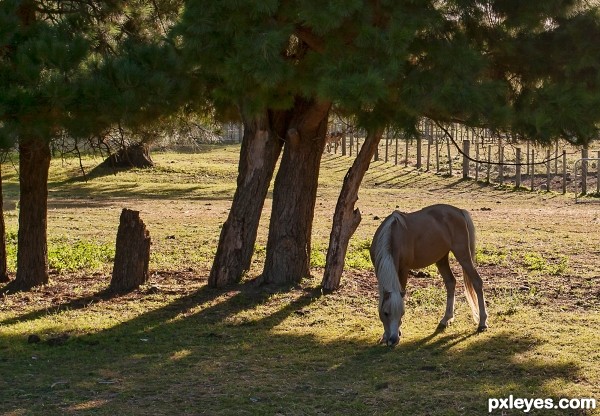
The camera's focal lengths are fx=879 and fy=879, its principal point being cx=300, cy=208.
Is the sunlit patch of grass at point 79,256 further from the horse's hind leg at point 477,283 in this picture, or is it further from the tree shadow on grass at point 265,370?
the horse's hind leg at point 477,283

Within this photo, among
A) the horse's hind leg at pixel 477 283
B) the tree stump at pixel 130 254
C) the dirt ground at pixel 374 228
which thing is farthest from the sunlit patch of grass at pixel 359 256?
the horse's hind leg at pixel 477 283

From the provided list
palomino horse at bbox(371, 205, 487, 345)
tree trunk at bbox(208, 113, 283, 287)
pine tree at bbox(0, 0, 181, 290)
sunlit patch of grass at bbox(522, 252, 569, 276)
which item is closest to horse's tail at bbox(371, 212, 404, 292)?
palomino horse at bbox(371, 205, 487, 345)

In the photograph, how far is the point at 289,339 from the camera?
8141 millimetres

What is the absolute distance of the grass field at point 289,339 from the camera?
619 cm

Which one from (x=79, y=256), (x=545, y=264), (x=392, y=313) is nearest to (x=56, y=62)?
(x=392, y=313)

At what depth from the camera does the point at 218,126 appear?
11.6m

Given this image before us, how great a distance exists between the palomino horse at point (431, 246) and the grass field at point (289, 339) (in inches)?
13.6

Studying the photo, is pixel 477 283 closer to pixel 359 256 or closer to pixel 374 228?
pixel 359 256

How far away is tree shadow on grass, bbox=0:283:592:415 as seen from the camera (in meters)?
6.05

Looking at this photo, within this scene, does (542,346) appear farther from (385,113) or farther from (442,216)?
(385,113)

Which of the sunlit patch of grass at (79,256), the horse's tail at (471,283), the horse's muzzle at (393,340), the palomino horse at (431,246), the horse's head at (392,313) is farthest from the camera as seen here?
the sunlit patch of grass at (79,256)

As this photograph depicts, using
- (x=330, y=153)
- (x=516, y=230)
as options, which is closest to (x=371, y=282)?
(x=516, y=230)

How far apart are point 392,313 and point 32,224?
5148 millimetres

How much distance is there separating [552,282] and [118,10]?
5.94 m
